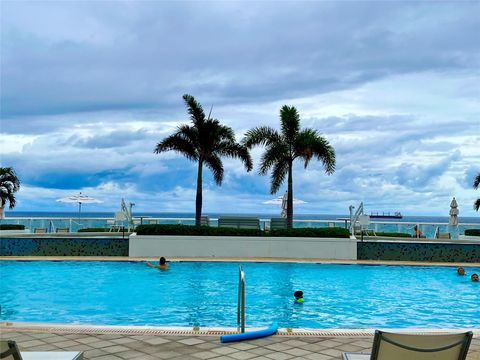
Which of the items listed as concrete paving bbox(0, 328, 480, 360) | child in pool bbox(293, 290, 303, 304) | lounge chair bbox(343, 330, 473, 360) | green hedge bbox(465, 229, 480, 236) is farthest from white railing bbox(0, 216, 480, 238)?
lounge chair bbox(343, 330, 473, 360)

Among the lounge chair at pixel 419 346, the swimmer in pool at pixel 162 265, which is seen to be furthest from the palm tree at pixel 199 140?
the lounge chair at pixel 419 346

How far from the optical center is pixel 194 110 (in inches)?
903

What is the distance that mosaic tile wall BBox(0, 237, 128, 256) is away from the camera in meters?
19.2

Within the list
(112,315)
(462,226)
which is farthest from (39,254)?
(462,226)

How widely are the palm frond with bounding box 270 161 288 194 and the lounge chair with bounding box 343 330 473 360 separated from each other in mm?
18589

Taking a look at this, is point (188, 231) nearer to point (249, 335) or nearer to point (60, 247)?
point (60, 247)

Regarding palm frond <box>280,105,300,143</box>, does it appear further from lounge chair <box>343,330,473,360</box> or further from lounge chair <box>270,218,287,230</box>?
lounge chair <box>343,330,473,360</box>

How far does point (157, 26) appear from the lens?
43.6 ft

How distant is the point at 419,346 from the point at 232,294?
9.48 metres

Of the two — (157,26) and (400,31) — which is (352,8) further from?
(157,26)

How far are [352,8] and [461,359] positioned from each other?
33.6 feet

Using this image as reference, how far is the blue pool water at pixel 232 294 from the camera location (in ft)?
34.8

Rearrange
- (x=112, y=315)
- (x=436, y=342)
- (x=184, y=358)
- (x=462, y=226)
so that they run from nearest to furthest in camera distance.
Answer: (x=436, y=342) < (x=184, y=358) < (x=112, y=315) < (x=462, y=226)

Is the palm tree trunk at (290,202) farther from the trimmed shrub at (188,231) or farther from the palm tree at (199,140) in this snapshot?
the palm tree at (199,140)
